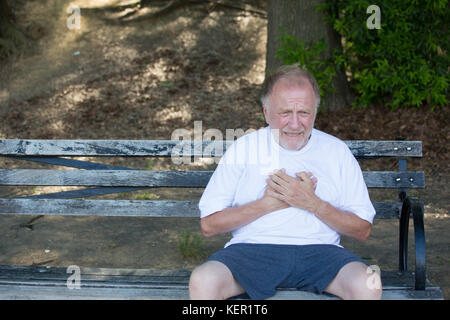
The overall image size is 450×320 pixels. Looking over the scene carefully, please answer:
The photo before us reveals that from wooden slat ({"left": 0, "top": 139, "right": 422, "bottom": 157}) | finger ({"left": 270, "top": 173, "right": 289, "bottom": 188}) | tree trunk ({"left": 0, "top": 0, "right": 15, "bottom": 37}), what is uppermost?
tree trunk ({"left": 0, "top": 0, "right": 15, "bottom": 37})

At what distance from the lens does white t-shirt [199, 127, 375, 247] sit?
2891mm

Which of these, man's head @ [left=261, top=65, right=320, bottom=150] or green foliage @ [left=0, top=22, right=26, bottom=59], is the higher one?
green foliage @ [left=0, top=22, right=26, bottom=59]

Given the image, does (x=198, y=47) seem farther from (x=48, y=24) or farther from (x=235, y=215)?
(x=235, y=215)

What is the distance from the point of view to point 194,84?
9.34 metres

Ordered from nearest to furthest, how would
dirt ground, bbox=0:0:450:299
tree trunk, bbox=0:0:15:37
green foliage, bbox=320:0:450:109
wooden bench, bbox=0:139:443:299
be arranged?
Result: wooden bench, bbox=0:139:443:299 < dirt ground, bbox=0:0:450:299 < green foliage, bbox=320:0:450:109 < tree trunk, bbox=0:0:15:37

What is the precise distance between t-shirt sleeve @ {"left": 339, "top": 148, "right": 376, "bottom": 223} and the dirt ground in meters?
1.54

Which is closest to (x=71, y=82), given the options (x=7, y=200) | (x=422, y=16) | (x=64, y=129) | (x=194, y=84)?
(x=64, y=129)

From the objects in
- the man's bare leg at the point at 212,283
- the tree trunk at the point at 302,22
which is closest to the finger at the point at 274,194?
the man's bare leg at the point at 212,283

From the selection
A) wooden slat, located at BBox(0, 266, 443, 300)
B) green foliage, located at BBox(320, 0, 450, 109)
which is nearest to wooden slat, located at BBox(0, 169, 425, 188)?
wooden slat, located at BBox(0, 266, 443, 300)

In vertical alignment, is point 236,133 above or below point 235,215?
above

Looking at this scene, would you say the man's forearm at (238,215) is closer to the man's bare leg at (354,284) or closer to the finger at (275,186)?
the finger at (275,186)

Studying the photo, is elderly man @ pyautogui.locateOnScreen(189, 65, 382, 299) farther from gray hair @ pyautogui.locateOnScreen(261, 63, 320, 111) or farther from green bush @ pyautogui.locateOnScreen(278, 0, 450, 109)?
green bush @ pyautogui.locateOnScreen(278, 0, 450, 109)

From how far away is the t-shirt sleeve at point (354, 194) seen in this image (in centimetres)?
290

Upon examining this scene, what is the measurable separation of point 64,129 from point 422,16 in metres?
5.18
